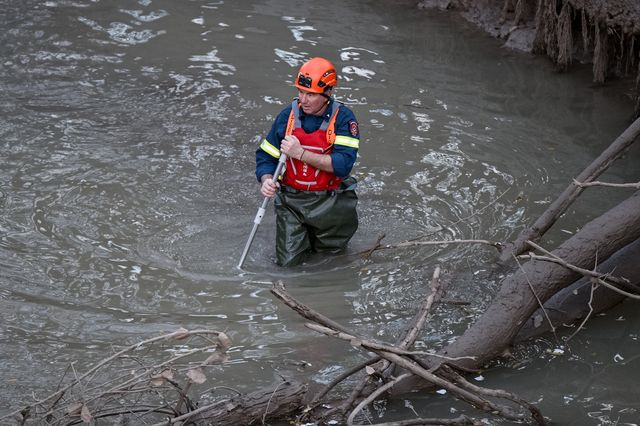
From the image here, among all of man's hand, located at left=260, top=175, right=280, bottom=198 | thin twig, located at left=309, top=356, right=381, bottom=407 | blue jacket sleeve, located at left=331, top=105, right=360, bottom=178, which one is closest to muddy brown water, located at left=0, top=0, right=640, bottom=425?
thin twig, located at left=309, top=356, right=381, bottom=407

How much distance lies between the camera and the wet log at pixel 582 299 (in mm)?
6121

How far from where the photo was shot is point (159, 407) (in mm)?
4816

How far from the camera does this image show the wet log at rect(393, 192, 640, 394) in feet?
18.4

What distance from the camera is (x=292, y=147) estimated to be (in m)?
6.46

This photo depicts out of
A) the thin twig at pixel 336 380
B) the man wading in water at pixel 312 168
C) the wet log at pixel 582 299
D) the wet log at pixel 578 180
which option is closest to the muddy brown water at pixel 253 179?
the wet log at pixel 582 299

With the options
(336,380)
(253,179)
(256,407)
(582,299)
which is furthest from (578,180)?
(253,179)

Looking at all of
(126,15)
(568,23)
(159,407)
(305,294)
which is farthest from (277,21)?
(159,407)

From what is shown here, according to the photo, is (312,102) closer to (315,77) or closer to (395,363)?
(315,77)

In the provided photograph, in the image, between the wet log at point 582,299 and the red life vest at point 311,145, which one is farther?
the red life vest at point 311,145

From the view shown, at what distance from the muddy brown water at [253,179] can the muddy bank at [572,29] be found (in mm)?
236

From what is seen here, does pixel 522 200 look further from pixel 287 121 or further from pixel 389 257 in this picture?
pixel 287 121

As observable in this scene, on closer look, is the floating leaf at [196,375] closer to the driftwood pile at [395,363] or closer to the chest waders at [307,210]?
the driftwood pile at [395,363]

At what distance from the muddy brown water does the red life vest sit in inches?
26.6

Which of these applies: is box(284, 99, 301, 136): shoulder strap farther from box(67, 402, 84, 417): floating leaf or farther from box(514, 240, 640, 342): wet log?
box(67, 402, 84, 417): floating leaf
